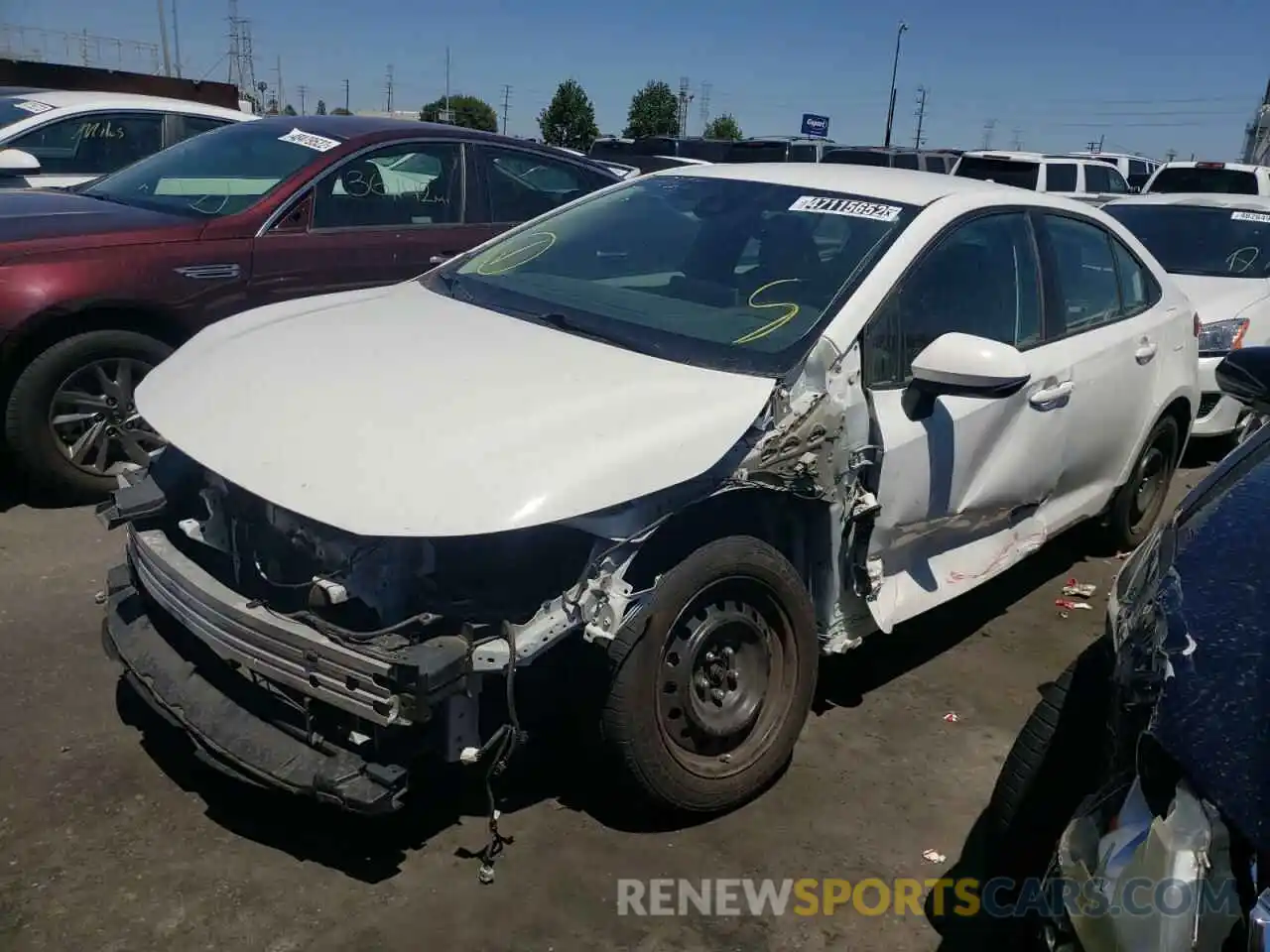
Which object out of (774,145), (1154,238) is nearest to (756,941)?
(1154,238)

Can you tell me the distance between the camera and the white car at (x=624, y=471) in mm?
2574

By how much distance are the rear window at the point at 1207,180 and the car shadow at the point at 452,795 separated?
13.3 m

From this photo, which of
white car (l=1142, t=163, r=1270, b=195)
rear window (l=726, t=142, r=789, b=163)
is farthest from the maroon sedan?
rear window (l=726, t=142, r=789, b=163)

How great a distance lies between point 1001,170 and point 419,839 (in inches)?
614

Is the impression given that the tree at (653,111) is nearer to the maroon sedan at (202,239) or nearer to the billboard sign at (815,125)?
the billboard sign at (815,125)

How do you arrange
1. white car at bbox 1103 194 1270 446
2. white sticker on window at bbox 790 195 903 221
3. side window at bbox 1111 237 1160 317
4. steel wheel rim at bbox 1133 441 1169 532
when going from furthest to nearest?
1. white car at bbox 1103 194 1270 446
2. steel wheel rim at bbox 1133 441 1169 532
3. side window at bbox 1111 237 1160 317
4. white sticker on window at bbox 790 195 903 221

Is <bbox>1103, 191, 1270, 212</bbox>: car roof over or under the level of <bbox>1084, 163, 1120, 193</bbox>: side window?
over

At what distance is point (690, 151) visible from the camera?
22.6 meters

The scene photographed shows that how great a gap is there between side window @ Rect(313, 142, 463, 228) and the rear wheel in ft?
3.91

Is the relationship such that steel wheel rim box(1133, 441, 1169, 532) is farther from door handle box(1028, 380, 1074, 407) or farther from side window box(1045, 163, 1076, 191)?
side window box(1045, 163, 1076, 191)

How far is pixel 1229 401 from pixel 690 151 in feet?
56.0

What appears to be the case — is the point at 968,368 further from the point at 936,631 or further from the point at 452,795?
the point at 452,795

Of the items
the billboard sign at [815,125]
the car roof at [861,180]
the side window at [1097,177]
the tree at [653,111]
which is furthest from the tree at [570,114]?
the car roof at [861,180]

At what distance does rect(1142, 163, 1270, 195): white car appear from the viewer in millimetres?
13859
